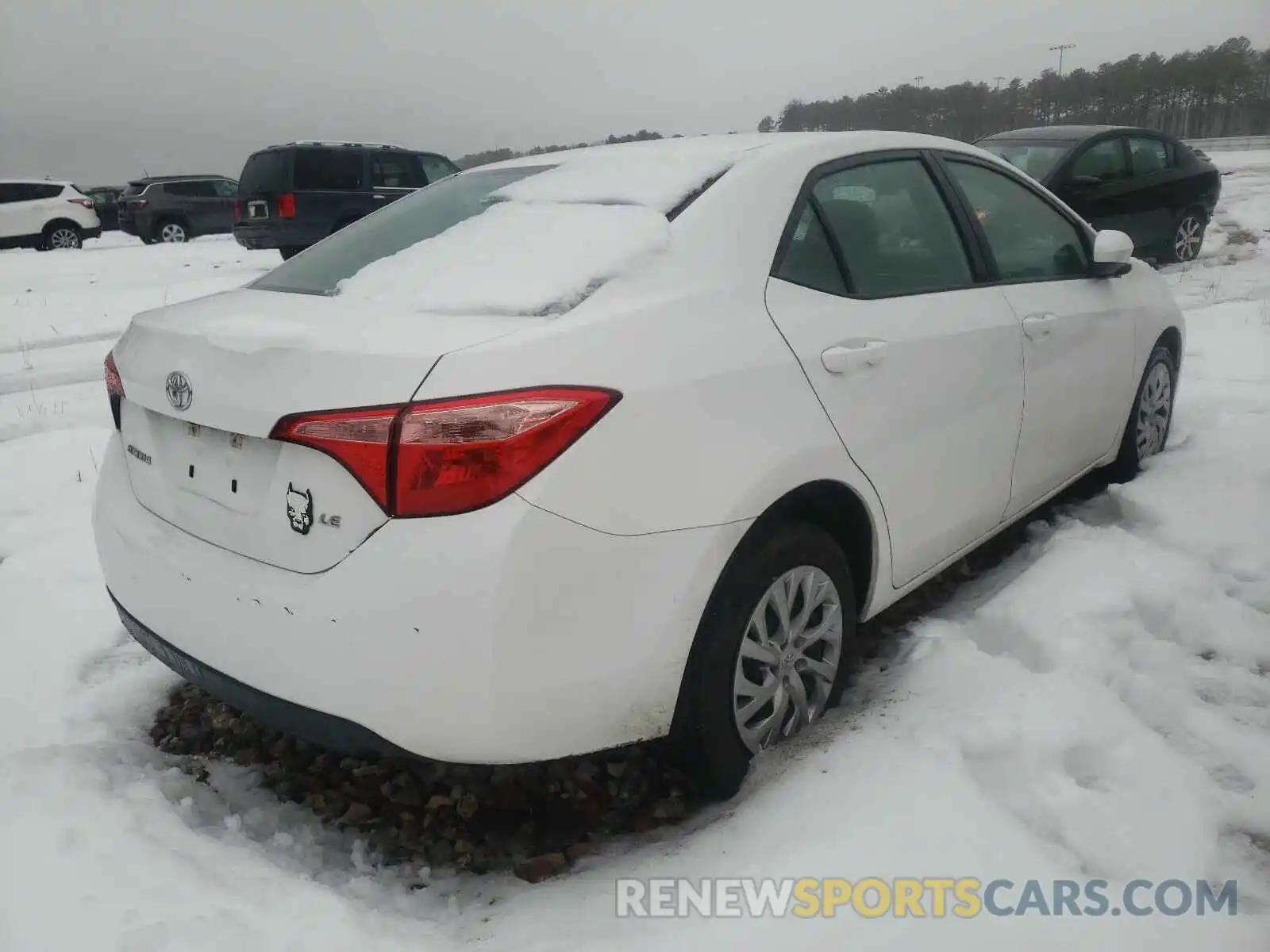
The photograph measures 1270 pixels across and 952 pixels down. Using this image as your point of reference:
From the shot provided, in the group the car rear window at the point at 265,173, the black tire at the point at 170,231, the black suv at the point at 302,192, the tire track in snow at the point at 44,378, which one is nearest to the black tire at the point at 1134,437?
the tire track in snow at the point at 44,378

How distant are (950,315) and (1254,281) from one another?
345 inches

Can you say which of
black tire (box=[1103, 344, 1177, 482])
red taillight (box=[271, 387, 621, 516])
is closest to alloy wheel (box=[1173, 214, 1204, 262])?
black tire (box=[1103, 344, 1177, 482])

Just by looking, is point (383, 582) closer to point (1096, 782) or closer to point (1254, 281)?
point (1096, 782)

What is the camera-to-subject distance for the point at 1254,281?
30.5 feet

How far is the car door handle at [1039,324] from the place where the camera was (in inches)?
114

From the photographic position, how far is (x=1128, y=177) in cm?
927

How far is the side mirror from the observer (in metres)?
3.30

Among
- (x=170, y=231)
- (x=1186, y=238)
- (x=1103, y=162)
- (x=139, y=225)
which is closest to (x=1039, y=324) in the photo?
(x=1103, y=162)

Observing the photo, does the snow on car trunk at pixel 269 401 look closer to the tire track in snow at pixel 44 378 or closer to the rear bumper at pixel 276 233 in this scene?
the tire track in snow at pixel 44 378

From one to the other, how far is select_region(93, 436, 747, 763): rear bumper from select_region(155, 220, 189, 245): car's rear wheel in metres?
23.9

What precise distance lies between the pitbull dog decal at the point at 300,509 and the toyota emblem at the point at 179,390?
0.36 meters

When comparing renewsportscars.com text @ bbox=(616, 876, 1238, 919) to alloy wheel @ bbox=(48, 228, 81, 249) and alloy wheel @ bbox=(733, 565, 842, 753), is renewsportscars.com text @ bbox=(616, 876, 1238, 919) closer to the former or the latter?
alloy wheel @ bbox=(733, 565, 842, 753)

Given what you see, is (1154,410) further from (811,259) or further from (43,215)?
(43,215)

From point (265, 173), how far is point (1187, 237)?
12.4 metres
